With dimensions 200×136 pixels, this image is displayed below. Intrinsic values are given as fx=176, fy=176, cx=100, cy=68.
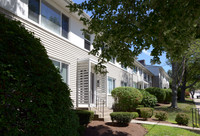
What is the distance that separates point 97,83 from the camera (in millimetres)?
14352

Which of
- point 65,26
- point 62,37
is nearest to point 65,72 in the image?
point 62,37

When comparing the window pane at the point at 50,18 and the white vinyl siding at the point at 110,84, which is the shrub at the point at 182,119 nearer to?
the white vinyl siding at the point at 110,84

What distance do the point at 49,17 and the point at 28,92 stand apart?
285 inches

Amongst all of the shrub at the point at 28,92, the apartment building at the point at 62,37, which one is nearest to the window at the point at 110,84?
the apartment building at the point at 62,37

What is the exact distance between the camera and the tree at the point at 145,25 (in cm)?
493

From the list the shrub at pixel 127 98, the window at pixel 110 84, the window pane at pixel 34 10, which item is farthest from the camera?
the window at pixel 110 84

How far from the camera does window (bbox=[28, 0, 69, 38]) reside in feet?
27.2

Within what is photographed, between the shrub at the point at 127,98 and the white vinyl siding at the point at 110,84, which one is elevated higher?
the white vinyl siding at the point at 110,84

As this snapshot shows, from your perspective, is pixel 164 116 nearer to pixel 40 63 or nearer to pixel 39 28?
pixel 39 28

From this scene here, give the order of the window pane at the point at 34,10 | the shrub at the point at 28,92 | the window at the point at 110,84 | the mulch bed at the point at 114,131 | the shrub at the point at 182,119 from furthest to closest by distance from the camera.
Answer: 1. the window at the point at 110,84
2. the shrub at the point at 182,119
3. the window pane at the point at 34,10
4. the mulch bed at the point at 114,131
5. the shrub at the point at 28,92

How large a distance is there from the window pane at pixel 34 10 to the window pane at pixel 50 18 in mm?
330

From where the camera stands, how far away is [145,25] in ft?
18.9

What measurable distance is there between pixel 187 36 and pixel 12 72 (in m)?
5.61

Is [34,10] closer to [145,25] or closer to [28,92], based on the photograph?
[145,25]
